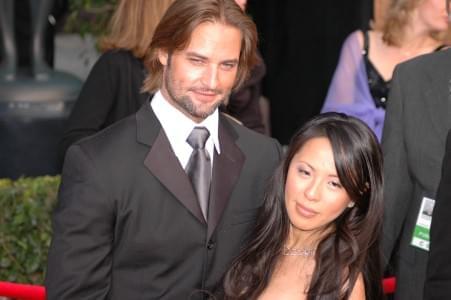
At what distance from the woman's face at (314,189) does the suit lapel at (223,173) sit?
0.52 feet

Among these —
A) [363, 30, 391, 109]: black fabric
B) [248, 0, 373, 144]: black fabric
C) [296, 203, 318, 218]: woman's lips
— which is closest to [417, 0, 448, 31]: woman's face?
[363, 30, 391, 109]: black fabric

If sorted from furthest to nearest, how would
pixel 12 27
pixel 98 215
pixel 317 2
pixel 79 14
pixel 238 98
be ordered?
pixel 317 2, pixel 79 14, pixel 12 27, pixel 238 98, pixel 98 215

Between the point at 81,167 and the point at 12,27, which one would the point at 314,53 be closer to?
the point at 12,27

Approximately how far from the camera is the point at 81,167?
2762 millimetres

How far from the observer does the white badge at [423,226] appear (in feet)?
10.6

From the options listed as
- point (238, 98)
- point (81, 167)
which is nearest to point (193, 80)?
point (81, 167)

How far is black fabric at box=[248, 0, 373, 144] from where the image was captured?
7.05 meters

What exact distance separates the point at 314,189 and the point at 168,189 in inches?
15.8

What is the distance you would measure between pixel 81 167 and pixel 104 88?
1232 mm

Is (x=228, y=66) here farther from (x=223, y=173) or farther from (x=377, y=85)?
(x=377, y=85)

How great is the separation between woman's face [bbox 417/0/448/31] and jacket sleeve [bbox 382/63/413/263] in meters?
1.07

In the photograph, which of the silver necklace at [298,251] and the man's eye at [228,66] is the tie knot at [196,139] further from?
the silver necklace at [298,251]

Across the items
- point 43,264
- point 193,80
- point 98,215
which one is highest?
point 193,80

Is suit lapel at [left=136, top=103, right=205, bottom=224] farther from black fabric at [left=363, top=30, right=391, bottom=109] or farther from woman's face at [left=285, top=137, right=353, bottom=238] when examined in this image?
black fabric at [left=363, top=30, right=391, bottom=109]
